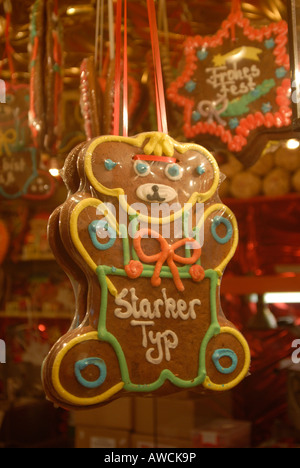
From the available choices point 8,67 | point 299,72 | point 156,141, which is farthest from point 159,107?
point 8,67

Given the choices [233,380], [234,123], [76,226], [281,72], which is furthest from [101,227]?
[281,72]

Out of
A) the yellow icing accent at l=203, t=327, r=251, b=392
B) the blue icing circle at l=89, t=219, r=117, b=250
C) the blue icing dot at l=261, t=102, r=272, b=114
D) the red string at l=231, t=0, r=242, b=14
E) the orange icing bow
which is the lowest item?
the yellow icing accent at l=203, t=327, r=251, b=392

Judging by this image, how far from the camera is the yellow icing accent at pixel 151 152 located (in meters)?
0.82

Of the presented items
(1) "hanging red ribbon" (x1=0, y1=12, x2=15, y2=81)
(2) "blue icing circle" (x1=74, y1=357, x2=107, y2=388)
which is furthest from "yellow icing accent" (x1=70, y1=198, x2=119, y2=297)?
(1) "hanging red ribbon" (x1=0, y1=12, x2=15, y2=81)

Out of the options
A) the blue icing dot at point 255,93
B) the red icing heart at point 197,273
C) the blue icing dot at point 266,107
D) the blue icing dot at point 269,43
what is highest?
the blue icing dot at point 269,43

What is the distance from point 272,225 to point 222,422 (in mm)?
1137

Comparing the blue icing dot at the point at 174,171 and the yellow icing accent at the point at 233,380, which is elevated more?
the blue icing dot at the point at 174,171

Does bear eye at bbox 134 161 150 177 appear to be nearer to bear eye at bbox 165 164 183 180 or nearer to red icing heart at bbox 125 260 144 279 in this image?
bear eye at bbox 165 164 183 180

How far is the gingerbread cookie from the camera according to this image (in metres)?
0.79

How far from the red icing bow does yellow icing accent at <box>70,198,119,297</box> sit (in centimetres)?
4

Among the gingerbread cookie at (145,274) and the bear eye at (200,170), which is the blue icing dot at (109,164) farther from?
the bear eye at (200,170)

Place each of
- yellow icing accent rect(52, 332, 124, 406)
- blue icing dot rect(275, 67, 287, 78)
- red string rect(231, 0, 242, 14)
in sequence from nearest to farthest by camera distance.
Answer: yellow icing accent rect(52, 332, 124, 406)
blue icing dot rect(275, 67, 287, 78)
red string rect(231, 0, 242, 14)

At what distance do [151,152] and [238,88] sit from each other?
708 millimetres

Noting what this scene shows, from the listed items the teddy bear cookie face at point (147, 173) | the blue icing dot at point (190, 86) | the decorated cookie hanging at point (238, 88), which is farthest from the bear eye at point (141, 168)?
the blue icing dot at point (190, 86)
